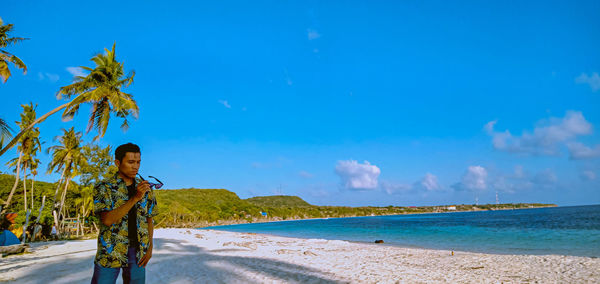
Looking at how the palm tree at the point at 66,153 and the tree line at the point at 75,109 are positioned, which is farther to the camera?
the palm tree at the point at 66,153

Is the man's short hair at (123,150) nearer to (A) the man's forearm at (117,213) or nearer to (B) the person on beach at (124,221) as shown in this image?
(B) the person on beach at (124,221)

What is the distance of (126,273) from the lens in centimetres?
260

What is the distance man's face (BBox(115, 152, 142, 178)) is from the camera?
265cm

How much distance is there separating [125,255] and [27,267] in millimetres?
8951

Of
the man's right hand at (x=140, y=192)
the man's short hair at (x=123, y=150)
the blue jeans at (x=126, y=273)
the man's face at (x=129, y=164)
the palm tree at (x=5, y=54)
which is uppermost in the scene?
the palm tree at (x=5, y=54)

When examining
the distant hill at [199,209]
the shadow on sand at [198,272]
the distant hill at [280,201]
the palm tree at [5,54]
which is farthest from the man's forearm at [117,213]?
the distant hill at [280,201]

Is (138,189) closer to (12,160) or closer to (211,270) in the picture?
(211,270)

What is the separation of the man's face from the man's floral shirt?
0.08 metres

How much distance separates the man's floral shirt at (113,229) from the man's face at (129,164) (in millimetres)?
80

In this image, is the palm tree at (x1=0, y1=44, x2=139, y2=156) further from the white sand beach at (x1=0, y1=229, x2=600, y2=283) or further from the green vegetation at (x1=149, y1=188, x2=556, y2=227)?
the green vegetation at (x1=149, y1=188, x2=556, y2=227)

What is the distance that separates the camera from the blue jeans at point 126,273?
8.35 feet

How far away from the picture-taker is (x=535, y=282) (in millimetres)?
7750

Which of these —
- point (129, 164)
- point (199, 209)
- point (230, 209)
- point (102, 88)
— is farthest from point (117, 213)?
point (230, 209)

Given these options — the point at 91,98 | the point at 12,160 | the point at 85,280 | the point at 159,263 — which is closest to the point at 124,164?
the point at 85,280
